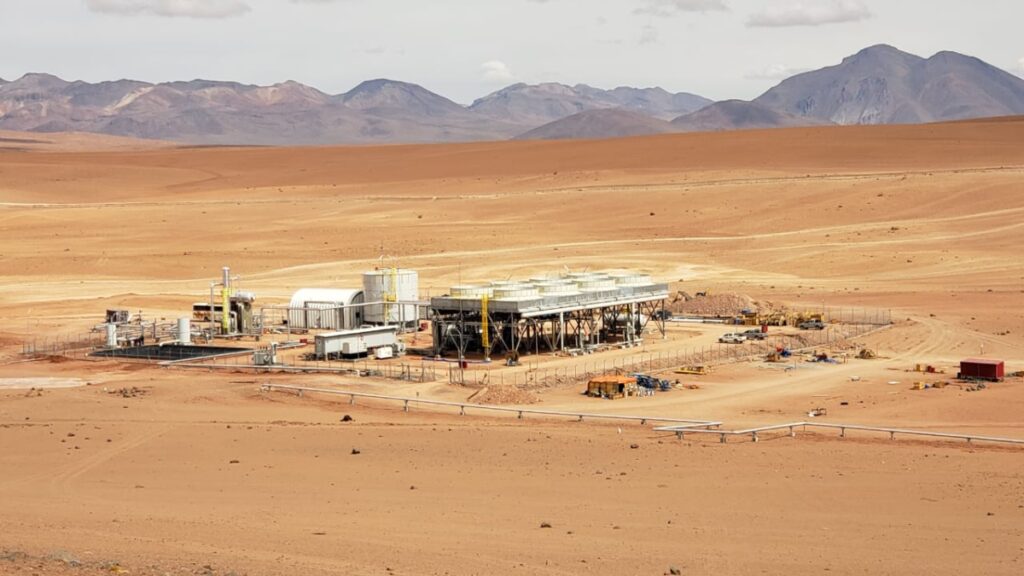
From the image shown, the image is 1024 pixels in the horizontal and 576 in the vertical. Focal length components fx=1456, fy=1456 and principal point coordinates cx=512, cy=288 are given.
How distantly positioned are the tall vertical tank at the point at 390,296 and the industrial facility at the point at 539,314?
5832mm

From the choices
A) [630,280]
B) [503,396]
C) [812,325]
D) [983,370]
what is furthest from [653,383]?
[812,325]

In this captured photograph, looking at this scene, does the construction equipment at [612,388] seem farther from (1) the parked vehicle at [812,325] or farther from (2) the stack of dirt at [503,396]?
(1) the parked vehicle at [812,325]

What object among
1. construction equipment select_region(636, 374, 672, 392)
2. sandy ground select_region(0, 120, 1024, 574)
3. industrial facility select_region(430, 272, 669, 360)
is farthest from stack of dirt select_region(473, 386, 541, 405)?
industrial facility select_region(430, 272, 669, 360)

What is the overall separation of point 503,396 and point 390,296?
19.4m

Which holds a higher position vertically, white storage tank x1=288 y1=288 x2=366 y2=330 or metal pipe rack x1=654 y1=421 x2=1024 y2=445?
white storage tank x1=288 y1=288 x2=366 y2=330

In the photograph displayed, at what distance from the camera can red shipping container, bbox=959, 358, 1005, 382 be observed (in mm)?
43312

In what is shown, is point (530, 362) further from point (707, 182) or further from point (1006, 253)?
point (707, 182)

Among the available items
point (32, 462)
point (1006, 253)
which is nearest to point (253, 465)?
point (32, 462)

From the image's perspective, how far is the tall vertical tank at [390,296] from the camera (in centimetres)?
5797

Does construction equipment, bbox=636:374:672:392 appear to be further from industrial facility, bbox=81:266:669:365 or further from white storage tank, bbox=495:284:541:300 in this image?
white storage tank, bbox=495:284:541:300

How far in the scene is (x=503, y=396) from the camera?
130ft

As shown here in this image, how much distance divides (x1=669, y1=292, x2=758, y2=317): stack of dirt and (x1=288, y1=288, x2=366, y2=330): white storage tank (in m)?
14.4

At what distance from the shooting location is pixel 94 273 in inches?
3241

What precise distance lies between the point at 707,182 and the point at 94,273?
51937 millimetres
